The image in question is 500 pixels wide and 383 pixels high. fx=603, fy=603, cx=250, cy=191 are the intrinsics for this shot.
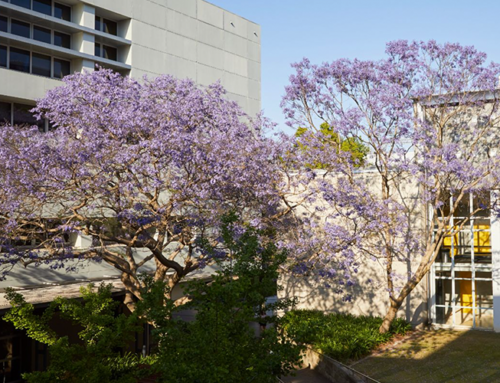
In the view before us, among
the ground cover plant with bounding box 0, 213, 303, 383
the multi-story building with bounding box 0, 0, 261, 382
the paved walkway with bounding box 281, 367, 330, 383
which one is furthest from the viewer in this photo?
the multi-story building with bounding box 0, 0, 261, 382

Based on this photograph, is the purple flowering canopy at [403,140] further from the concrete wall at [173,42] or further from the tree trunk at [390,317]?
the concrete wall at [173,42]

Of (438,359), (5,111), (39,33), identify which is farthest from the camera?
(39,33)

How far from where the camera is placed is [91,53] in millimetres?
27391

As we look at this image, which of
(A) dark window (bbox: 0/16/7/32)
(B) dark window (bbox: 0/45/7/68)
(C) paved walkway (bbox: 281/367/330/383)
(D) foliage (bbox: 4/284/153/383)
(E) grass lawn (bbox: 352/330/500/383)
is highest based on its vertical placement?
(A) dark window (bbox: 0/16/7/32)

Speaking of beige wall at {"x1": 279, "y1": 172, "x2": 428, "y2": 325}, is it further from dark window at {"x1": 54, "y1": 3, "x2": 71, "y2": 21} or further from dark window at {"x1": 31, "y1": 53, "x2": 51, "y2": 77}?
dark window at {"x1": 54, "y1": 3, "x2": 71, "y2": 21}

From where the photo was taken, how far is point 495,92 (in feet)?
66.1

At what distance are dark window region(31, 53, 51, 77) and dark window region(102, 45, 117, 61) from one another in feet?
11.6

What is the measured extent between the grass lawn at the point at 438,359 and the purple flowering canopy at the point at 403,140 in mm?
1654

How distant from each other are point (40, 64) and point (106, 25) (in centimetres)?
484

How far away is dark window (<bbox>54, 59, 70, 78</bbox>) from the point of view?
2655 centimetres

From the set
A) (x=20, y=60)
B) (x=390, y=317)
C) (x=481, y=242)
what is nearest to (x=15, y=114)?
(x=20, y=60)

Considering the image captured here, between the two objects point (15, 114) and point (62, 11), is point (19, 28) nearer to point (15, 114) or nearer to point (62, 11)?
point (62, 11)

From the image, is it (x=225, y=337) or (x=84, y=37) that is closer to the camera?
(x=225, y=337)

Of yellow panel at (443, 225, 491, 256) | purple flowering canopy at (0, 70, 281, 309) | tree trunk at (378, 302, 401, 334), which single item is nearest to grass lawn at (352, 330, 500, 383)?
tree trunk at (378, 302, 401, 334)
